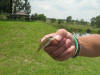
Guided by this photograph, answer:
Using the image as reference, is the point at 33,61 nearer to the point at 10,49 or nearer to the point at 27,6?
the point at 10,49

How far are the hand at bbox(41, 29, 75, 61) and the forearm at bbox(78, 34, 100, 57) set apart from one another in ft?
0.80

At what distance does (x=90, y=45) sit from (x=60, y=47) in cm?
46

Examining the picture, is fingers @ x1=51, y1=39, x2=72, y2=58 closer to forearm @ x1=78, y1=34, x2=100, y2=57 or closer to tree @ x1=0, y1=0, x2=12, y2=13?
forearm @ x1=78, y1=34, x2=100, y2=57

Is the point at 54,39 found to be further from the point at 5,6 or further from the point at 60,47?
the point at 5,6

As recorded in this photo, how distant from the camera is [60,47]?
1.38 m

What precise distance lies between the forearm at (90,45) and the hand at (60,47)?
0.24 m

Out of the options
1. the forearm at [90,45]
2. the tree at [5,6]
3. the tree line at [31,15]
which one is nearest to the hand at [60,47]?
the forearm at [90,45]

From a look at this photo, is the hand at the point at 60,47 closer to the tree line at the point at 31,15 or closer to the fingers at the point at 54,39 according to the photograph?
the fingers at the point at 54,39

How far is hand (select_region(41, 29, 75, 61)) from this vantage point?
1.33 m

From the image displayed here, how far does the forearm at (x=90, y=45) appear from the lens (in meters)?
1.67

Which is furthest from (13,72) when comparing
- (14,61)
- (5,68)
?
(14,61)

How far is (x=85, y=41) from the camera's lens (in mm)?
1702

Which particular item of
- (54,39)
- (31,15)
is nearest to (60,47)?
(54,39)

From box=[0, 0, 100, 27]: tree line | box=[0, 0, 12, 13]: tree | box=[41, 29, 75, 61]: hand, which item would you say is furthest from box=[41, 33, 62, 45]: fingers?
box=[0, 0, 12, 13]: tree
